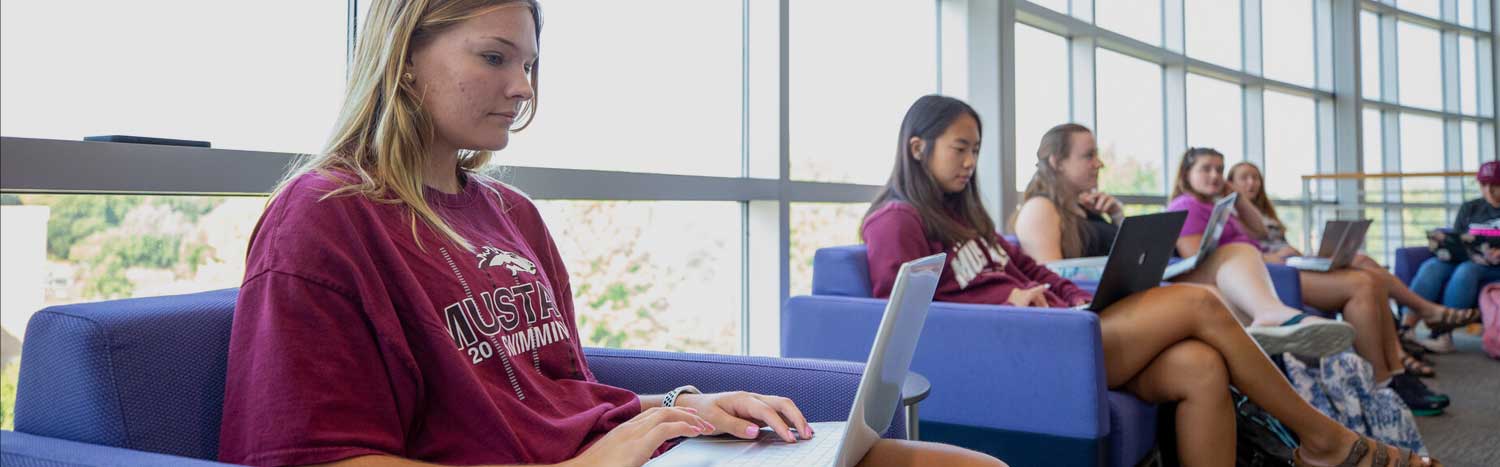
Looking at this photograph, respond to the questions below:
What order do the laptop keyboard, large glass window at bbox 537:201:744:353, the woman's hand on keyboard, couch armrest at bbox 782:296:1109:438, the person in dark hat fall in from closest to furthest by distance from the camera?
the laptop keyboard < the woman's hand on keyboard < couch armrest at bbox 782:296:1109:438 < large glass window at bbox 537:201:744:353 < the person in dark hat

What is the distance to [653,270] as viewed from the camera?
3006mm

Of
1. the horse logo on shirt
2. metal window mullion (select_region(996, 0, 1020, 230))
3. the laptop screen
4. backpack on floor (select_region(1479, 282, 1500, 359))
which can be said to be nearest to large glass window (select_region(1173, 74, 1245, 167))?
backpack on floor (select_region(1479, 282, 1500, 359))

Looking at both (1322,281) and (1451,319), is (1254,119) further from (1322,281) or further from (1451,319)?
(1322,281)

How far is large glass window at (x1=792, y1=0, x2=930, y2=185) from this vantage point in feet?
11.5

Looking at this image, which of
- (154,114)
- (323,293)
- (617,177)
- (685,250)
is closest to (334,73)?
(154,114)

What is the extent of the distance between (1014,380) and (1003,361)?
0.15 ft

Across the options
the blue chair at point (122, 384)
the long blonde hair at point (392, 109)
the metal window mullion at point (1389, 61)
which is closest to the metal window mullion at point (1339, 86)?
the metal window mullion at point (1389, 61)

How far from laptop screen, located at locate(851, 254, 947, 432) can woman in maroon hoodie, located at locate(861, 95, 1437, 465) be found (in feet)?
3.83

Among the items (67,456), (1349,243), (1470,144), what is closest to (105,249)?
(67,456)

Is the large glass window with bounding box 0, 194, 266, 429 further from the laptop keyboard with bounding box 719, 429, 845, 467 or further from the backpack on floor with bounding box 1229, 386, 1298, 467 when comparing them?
the backpack on floor with bounding box 1229, 386, 1298, 467

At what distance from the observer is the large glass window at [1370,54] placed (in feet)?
27.7

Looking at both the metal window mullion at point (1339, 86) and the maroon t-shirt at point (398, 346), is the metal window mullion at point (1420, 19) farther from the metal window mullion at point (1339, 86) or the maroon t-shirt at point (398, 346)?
the maroon t-shirt at point (398, 346)

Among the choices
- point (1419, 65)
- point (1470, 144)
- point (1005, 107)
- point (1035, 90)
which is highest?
point (1419, 65)

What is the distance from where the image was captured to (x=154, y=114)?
5.52ft
